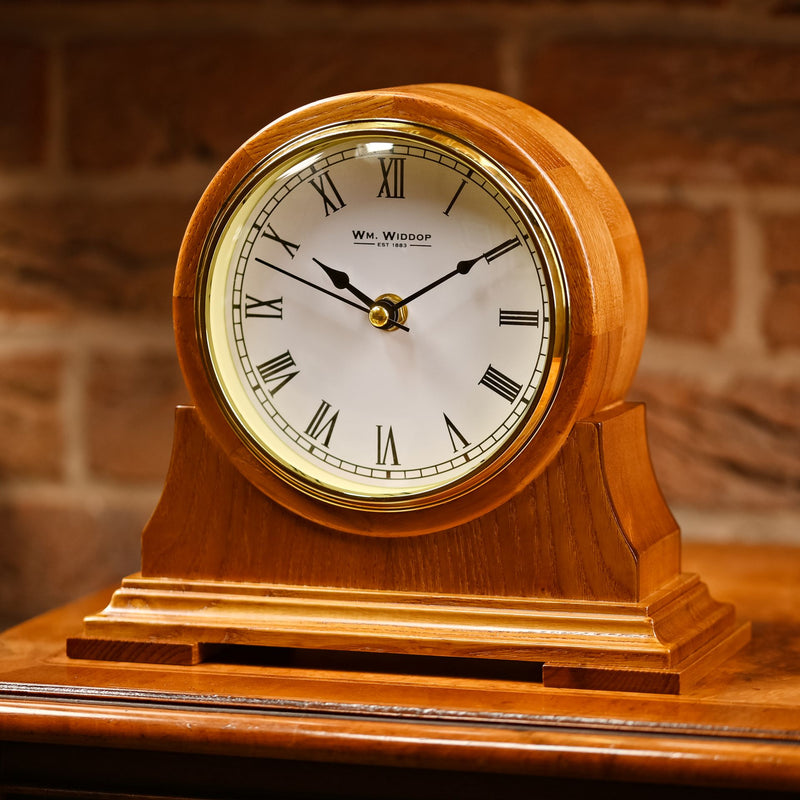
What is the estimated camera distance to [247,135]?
1.58 meters

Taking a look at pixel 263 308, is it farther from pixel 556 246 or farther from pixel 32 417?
pixel 32 417

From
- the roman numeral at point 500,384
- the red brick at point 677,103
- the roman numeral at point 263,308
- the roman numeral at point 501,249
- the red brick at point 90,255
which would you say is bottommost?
the roman numeral at point 500,384

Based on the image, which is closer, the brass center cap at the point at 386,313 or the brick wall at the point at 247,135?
the brass center cap at the point at 386,313

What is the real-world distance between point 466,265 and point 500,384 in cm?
8

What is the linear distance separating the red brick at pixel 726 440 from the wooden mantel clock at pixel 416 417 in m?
0.60

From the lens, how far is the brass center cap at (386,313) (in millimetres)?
854

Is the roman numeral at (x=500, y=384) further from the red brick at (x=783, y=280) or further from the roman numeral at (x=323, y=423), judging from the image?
the red brick at (x=783, y=280)

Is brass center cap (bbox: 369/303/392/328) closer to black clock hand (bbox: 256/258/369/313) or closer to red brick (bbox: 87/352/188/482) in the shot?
black clock hand (bbox: 256/258/369/313)

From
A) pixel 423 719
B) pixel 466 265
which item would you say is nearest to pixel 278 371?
pixel 466 265

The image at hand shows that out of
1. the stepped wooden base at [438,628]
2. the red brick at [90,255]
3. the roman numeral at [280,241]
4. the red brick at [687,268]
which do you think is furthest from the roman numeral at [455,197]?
the red brick at [90,255]

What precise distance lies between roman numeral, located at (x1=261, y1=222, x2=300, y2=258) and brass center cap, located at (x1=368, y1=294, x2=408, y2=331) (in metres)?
0.07

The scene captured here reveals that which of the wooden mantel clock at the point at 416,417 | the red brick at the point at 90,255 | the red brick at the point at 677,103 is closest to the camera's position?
the wooden mantel clock at the point at 416,417

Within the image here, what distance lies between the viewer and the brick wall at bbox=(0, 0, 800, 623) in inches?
57.8

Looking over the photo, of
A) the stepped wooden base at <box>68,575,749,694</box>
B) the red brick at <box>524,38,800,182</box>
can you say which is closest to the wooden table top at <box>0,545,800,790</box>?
the stepped wooden base at <box>68,575,749,694</box>
